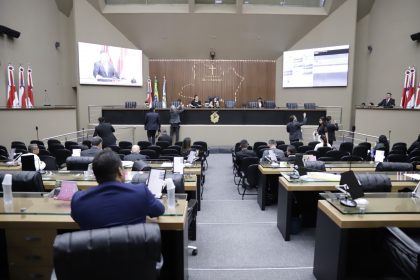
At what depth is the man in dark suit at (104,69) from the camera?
14.8 m

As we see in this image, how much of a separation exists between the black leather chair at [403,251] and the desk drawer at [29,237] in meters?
2.82

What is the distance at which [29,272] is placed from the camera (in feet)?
9.58

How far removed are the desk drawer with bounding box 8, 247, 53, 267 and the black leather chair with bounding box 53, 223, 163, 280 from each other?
1371 mm

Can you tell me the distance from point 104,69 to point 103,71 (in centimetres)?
11

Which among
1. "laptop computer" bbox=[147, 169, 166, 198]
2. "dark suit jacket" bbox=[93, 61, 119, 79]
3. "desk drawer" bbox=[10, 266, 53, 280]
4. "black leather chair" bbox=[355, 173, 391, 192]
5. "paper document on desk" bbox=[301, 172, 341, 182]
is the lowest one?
"desk drawer" bbox=[10, 266, 53, 280]

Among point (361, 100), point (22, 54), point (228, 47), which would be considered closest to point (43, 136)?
point (22, 54)

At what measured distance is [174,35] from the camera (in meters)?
16.0

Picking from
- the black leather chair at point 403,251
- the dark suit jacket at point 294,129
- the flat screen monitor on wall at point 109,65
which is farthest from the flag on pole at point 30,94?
the black leather chair at point 403,251

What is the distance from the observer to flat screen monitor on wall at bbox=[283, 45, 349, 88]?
14969 mm

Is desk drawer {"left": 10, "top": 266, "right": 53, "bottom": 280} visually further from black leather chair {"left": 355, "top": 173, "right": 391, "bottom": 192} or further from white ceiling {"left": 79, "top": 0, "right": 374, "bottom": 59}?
white ceiling {"left": 79, "top": 0, "right": 374, "bottom": 59}

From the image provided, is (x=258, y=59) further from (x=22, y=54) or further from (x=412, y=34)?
(x=22, y=54)

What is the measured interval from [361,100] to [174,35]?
9.66m

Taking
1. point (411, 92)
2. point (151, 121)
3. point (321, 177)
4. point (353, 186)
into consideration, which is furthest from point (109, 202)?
point (411, 92)

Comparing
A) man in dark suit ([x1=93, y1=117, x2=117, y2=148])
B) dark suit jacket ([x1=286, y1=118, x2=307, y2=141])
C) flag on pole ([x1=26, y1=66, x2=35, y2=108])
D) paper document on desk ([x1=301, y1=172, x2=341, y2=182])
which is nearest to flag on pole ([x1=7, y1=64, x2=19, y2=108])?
flag on pole ([x1=26, y1=66, x2=35, y2=108])
